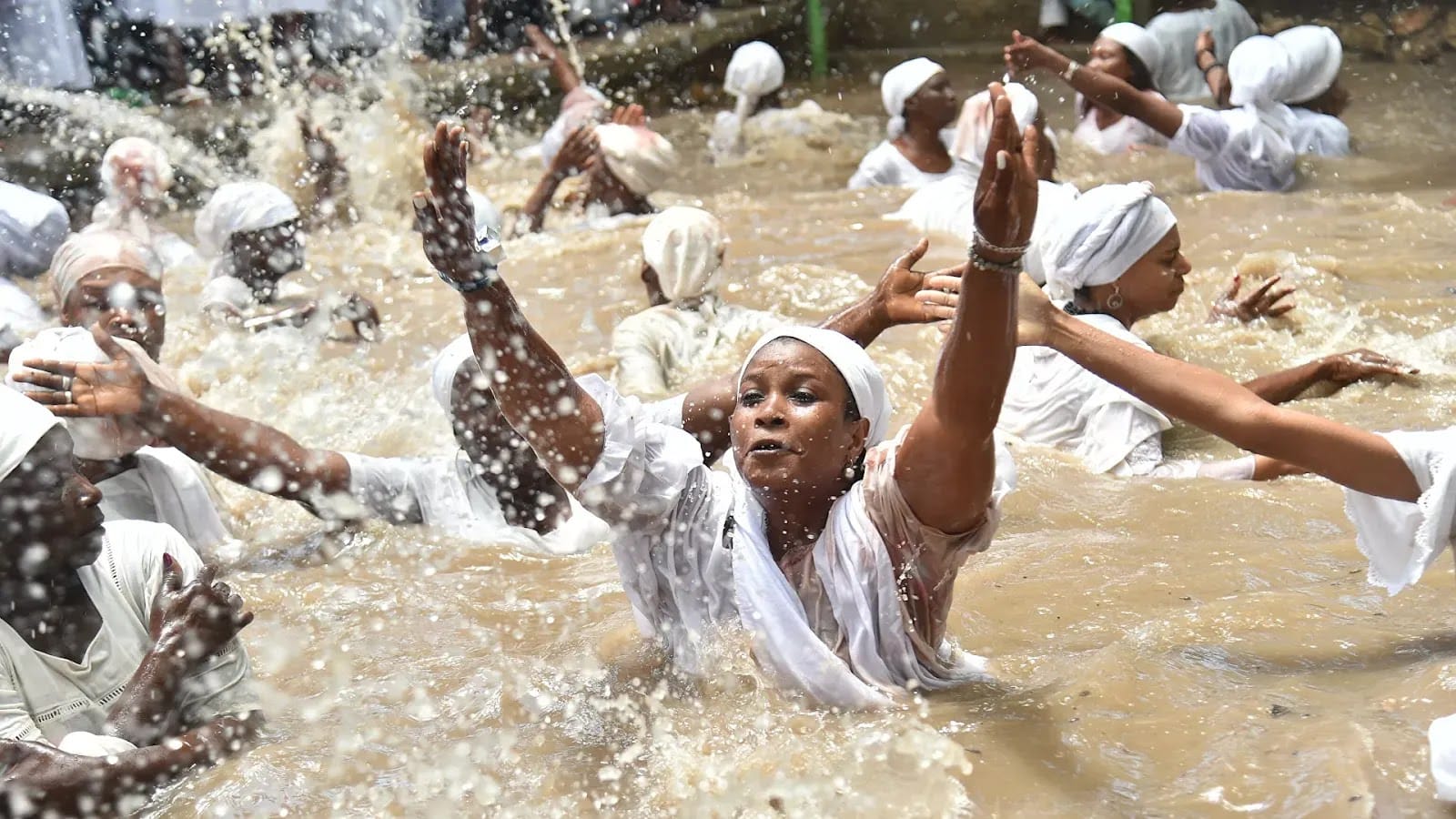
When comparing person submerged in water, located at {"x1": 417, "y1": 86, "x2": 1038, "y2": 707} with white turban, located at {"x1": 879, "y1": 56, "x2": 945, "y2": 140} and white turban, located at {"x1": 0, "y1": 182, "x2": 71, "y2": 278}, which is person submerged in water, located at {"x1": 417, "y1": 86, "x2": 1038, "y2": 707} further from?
white turban, located at {"x1": 879, "y1": 56, "x2": 945, "y2": 140}

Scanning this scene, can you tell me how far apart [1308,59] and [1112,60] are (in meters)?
1.42

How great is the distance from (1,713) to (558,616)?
72.8 inches

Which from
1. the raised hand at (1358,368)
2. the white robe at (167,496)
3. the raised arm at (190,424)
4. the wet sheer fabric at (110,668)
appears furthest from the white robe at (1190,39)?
the wet sheer fabric at (110,668)

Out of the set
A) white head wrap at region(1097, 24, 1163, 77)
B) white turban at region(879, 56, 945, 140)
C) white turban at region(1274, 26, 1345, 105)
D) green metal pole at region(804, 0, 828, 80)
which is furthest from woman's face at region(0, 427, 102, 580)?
green metal pole at region(804, 0, 828, 80)

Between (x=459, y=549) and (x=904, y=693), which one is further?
(x=459, y=549)

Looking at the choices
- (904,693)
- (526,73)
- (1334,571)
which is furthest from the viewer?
(526,73)

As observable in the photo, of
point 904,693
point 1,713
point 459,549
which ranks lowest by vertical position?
point 459,549

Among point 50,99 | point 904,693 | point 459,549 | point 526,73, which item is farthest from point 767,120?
point 904,693

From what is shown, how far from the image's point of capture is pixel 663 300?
285 inches

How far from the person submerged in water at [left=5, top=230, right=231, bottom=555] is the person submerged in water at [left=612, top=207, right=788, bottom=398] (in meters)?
2.16

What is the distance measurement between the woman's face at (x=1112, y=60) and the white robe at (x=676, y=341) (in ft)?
15.1

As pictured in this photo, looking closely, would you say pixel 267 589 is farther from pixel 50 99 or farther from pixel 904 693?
pixel 50 99

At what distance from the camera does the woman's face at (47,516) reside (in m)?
3.18

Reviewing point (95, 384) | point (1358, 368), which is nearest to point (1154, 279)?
point (1358, 368)
